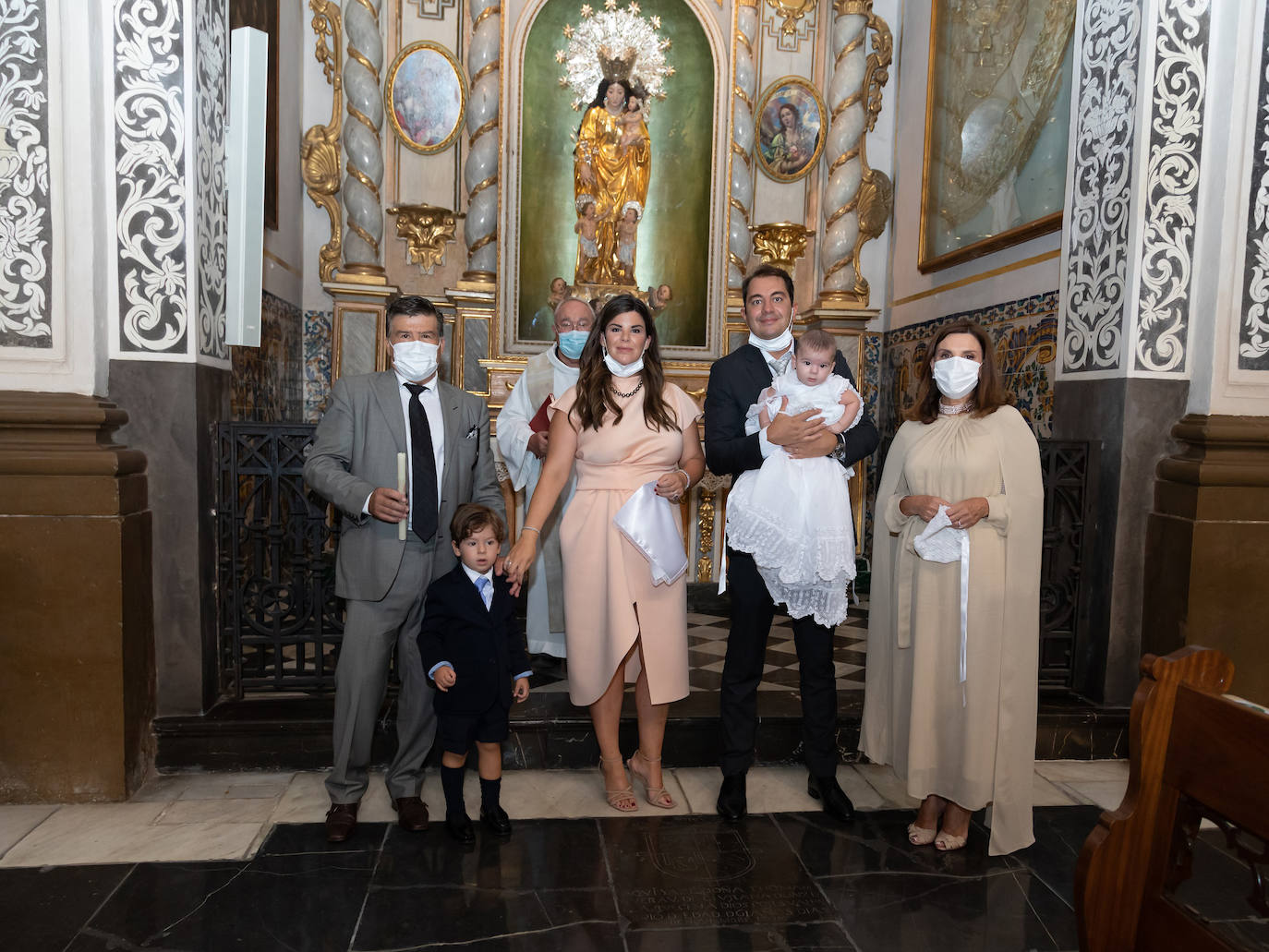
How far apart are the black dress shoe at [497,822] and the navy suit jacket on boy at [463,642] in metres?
0.37

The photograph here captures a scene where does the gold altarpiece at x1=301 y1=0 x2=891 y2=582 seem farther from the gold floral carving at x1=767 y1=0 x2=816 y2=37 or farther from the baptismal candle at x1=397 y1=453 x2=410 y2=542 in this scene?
the baptismal candle at x1=397 y1=453 x2=410 y2=542

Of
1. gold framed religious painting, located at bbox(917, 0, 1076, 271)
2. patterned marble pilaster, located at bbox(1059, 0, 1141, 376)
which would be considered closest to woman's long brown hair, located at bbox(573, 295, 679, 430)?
patterned marble pilaster, located at bbox(1059, 0, 1141, 376)

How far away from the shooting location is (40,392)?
311 centimetres

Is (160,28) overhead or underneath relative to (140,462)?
overhead

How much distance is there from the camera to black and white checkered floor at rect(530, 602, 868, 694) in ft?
13.2

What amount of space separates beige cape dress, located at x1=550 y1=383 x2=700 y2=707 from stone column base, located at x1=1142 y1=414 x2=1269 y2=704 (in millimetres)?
2018

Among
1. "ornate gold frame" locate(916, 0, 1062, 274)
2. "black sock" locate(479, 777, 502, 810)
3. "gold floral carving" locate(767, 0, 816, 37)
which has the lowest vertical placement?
"black sock" locate(479, 777, 502, 810)

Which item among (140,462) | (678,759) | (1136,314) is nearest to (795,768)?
(678,759)

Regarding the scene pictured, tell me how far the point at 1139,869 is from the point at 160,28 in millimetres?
3714

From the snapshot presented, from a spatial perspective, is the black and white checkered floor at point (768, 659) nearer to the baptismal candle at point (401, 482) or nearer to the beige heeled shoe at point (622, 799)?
the beige heeled shoe at point (622, 799)

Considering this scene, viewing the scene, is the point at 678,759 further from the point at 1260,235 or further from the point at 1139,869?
the point at 1260,235

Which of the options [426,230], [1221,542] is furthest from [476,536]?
[426,230]

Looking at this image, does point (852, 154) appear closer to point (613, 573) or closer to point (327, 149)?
point (327, 149)

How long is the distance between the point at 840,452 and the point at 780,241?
164 inches
